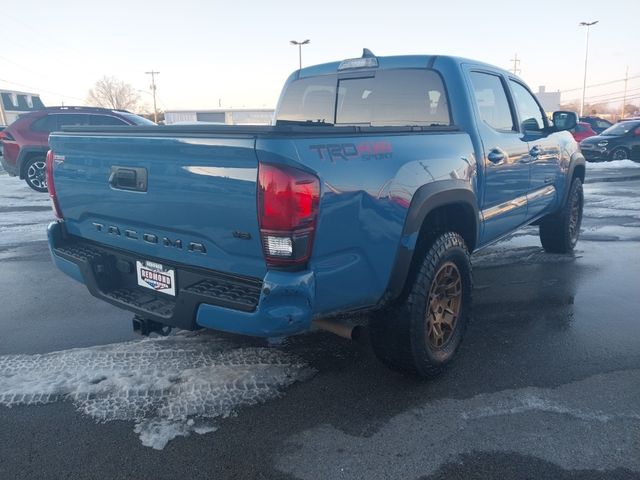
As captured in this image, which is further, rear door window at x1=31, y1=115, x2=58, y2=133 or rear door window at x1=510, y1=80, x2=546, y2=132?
rear door window at x1=31, y1=115, x2=58, y2=133

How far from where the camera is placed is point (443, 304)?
10.8 feet

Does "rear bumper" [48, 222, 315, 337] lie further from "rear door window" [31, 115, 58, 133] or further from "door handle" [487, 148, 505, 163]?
"rear door window" [31, 115, 58, 133]

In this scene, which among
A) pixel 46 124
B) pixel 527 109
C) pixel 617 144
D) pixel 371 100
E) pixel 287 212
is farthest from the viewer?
pixel 617 144

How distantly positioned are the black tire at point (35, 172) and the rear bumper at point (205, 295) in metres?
9.14

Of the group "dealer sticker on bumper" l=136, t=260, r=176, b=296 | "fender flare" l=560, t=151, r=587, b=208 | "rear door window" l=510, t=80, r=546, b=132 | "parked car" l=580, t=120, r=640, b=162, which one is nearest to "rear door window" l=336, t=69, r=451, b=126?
"rear door window" l=510, t=80, r=546, b=132

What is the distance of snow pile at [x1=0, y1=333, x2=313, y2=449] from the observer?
2.79 metres

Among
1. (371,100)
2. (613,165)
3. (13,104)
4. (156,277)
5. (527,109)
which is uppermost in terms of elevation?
(13,104)

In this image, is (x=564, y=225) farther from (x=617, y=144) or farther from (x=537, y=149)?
(x=617, y=144)

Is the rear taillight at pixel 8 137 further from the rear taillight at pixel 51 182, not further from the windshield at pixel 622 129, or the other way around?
the windshield at pixel 622 129

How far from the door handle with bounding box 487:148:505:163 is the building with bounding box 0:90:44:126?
2472 inches

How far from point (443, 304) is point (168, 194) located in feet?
6.09

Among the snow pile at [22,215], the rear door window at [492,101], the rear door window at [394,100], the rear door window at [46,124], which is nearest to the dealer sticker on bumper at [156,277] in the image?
the rear door window at [394,100]

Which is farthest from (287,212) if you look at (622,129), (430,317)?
(622,129)

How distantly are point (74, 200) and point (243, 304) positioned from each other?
1545 mm
